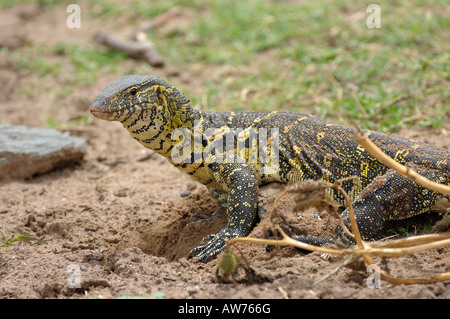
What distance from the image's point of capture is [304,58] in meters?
9.53

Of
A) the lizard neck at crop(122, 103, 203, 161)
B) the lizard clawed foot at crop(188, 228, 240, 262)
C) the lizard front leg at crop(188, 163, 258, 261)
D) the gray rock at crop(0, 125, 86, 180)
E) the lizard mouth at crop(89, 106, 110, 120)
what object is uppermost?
the lizard mouth at crop(89, 106, 110, 120)

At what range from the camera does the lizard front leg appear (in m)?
5.09

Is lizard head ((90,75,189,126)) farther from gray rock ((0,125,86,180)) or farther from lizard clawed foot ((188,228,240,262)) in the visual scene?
gray rock ((0,125,86,180))

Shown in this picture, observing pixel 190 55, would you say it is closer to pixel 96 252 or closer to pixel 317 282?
pixel 96 252

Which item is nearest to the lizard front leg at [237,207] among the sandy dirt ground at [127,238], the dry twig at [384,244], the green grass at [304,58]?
the sandy dirt ground at [127,238]

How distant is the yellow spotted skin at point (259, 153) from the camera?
4.82 meters

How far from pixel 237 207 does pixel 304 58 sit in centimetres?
516

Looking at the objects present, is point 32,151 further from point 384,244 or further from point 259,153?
point 384,244

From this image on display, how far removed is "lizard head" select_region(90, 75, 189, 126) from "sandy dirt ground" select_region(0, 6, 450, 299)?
132 cm

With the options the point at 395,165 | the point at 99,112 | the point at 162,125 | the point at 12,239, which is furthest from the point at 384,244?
the point at 12,239

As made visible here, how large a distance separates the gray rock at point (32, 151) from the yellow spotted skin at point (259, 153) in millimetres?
2454

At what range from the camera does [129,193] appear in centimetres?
676

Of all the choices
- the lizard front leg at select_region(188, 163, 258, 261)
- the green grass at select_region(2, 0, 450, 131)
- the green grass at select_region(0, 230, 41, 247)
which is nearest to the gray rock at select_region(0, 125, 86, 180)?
the green grass at select_region(0, 230, 41, 247)
